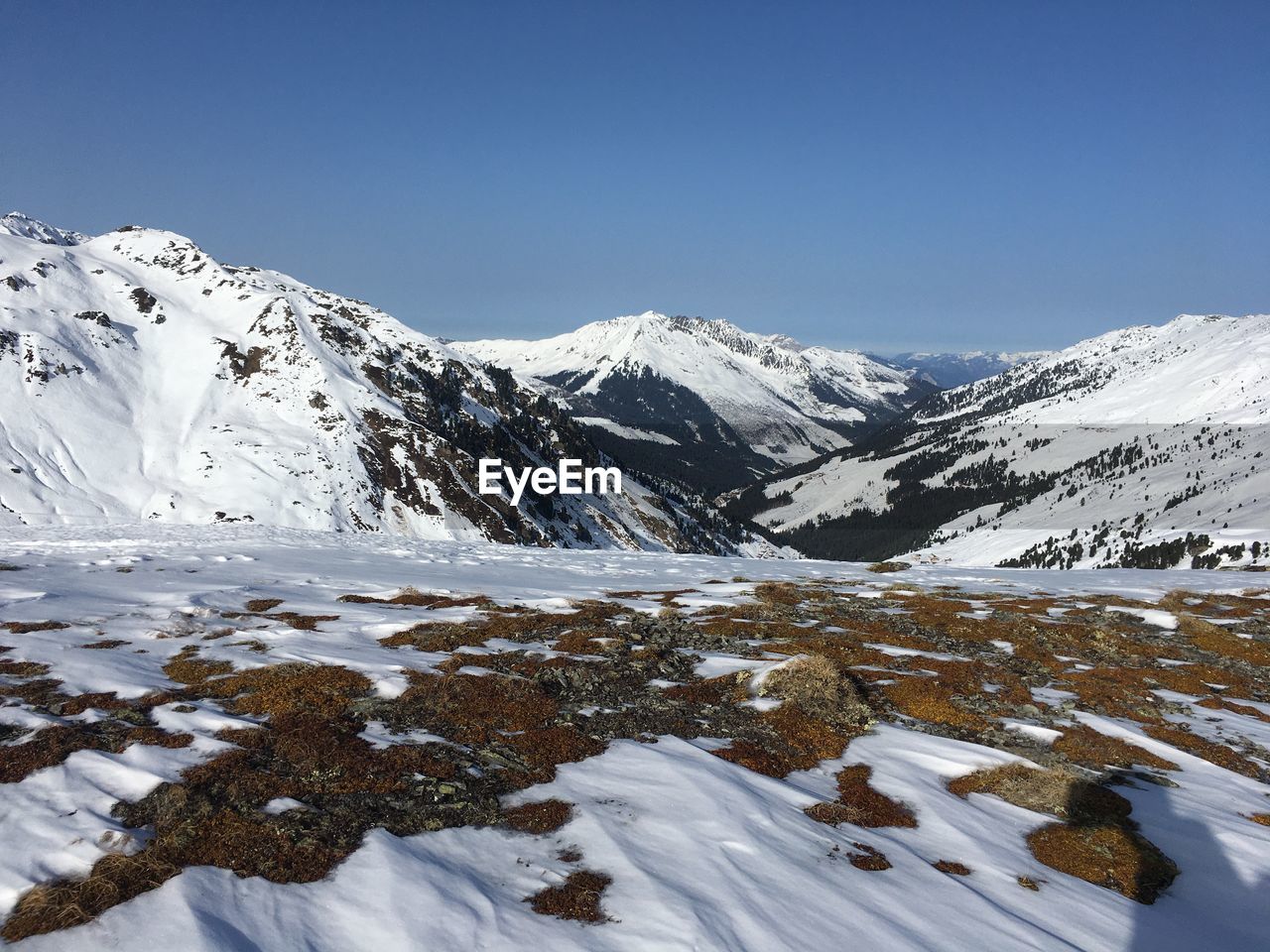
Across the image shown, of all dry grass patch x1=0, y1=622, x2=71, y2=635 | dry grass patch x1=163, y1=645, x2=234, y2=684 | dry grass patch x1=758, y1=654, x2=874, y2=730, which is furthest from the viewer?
dry grass patch x1=0, y1=622, x2=71, y2=635

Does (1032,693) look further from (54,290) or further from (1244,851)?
(54,290)

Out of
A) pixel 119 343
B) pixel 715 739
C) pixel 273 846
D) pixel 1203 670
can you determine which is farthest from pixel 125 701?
pixel 119 343

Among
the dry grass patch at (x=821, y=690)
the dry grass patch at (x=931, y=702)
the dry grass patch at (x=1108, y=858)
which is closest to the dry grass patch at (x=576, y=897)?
the dry grass patch at (x=1108, y=858)

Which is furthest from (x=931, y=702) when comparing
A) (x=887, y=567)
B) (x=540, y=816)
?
(x=887, y=567)

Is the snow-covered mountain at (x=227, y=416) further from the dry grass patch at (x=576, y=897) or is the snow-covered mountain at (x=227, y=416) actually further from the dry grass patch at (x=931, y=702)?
the dry grass patch at (x=576, y=897)

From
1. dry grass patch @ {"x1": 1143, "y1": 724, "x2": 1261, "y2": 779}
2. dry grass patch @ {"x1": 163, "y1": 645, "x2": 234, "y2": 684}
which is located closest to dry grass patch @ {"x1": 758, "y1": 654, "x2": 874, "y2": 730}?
dry grass patch @ {"x1": 1143, "y1": 724, "x2": 1261, "y2": 779}

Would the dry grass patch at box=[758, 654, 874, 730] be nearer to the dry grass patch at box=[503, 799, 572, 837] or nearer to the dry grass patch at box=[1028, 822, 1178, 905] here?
the dry grass patch at box=[1028, 822, 1178, 905]
